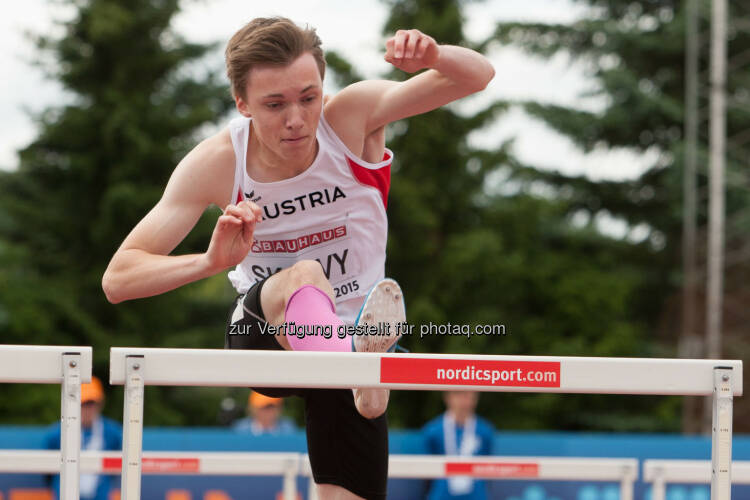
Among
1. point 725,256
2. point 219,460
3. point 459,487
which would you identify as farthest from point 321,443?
point 725,256

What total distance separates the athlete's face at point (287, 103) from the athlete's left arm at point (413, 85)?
0.16 metres

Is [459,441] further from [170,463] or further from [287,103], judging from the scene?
[287,103]

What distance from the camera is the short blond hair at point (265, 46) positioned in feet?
9.21

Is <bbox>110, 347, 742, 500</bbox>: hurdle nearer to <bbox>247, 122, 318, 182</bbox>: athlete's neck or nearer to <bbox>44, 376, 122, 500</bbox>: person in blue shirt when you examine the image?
<bbox>247, 122, 318, 182</bbox>: athlete's neck

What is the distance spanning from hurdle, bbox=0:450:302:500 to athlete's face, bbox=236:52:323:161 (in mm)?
2302

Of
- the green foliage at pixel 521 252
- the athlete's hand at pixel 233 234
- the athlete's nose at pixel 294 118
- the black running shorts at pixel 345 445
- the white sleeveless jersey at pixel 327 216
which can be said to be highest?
the green foliage at pixel 521 252

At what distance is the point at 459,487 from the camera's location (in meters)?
6.82

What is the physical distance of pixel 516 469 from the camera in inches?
198

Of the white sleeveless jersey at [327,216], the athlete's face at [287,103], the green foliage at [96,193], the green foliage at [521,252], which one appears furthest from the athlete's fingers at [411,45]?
the green foliage at [96,193]

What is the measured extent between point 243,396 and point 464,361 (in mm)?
15153

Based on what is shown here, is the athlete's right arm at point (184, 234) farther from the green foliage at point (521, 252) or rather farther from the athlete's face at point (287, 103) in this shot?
the green foliage at point (521, 252)

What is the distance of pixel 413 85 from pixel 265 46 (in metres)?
0.46

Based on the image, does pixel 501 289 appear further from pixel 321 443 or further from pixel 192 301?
pixel 321 443

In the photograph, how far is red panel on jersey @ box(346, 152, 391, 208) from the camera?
10.1 feet
